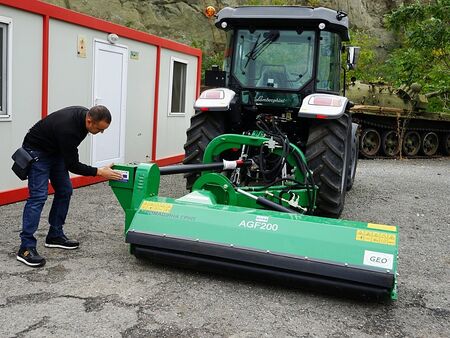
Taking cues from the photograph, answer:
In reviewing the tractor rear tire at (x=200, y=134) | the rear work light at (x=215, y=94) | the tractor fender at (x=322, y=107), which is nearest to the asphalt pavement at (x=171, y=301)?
the tractor rear tire at (x=200, y=134)

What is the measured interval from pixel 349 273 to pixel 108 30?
5742 mm

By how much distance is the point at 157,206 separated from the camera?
171 inches

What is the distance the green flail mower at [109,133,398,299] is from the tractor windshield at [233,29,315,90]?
1.82m

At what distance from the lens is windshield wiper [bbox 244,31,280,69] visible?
20.1 ft

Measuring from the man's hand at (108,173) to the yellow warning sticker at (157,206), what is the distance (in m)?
0.31

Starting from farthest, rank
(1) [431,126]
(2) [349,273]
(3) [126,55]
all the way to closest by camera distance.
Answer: (1) [431,126] < (3) [126,55] < (2) [349,273]

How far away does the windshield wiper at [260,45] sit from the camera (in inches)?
241

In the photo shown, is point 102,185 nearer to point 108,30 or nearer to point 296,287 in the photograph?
point 108,30

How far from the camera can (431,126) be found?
15.3 m

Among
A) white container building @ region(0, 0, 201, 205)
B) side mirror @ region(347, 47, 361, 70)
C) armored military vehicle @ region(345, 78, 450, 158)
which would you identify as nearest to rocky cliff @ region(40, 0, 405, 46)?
armored military vehicle @ region(345, 78, 450, 158)

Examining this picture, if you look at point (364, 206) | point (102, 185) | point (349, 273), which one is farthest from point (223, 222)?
point (102, 185)

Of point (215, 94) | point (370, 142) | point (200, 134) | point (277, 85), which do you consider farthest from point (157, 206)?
point (370, 142)

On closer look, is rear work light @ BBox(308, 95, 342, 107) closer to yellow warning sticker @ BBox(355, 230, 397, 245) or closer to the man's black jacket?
yellow warning sticker @ BBox(355, 230, 397, 245)

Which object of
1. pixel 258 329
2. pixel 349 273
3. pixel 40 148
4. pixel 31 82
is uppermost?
pixel 31 82
